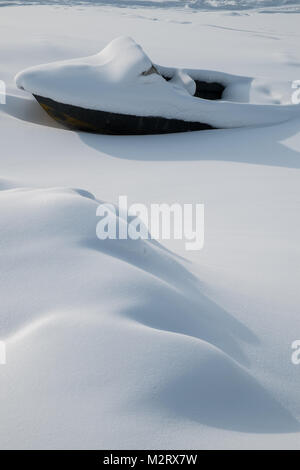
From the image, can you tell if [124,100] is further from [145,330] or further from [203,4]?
[203,4]

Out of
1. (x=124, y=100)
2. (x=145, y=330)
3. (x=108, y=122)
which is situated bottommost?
(x=145, y=330)

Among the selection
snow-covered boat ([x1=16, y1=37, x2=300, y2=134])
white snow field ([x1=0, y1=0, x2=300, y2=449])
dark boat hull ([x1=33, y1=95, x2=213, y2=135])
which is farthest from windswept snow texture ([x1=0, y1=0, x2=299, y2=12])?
white snow field ([x1=0, y1=0, x2=300, y2=449])

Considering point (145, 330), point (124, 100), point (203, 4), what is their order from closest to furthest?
point (145, 330) < point (124, 100) < point (203, 4)

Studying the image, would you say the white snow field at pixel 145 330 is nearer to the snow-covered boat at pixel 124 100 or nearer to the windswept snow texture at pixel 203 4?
the snow-covered boat at pixel 124 100

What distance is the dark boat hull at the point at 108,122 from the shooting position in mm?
4082

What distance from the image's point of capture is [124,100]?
409cm

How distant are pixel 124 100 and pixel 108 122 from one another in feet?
0.75

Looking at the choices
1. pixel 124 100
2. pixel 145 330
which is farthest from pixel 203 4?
pixel 145 330

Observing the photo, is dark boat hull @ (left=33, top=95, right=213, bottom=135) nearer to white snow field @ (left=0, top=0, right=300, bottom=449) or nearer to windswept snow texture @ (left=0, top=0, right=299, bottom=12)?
white snow field @ (left=0, top=0, right=300, bottom=449)

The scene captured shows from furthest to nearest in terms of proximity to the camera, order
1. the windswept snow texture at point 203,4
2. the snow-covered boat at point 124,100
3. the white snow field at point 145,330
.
Result: 1. the windswept snow texture at point 203,4
2. the snow-covered boat at point 124,100
3. the white snow field at point 145,330

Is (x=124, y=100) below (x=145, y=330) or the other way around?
the other way around

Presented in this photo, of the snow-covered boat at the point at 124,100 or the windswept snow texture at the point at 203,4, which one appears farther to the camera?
the windswept snow texture at the point at 203,4

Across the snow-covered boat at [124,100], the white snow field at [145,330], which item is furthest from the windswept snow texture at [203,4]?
the white snow field at [145,330]

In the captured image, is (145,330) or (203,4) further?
(203,4)
